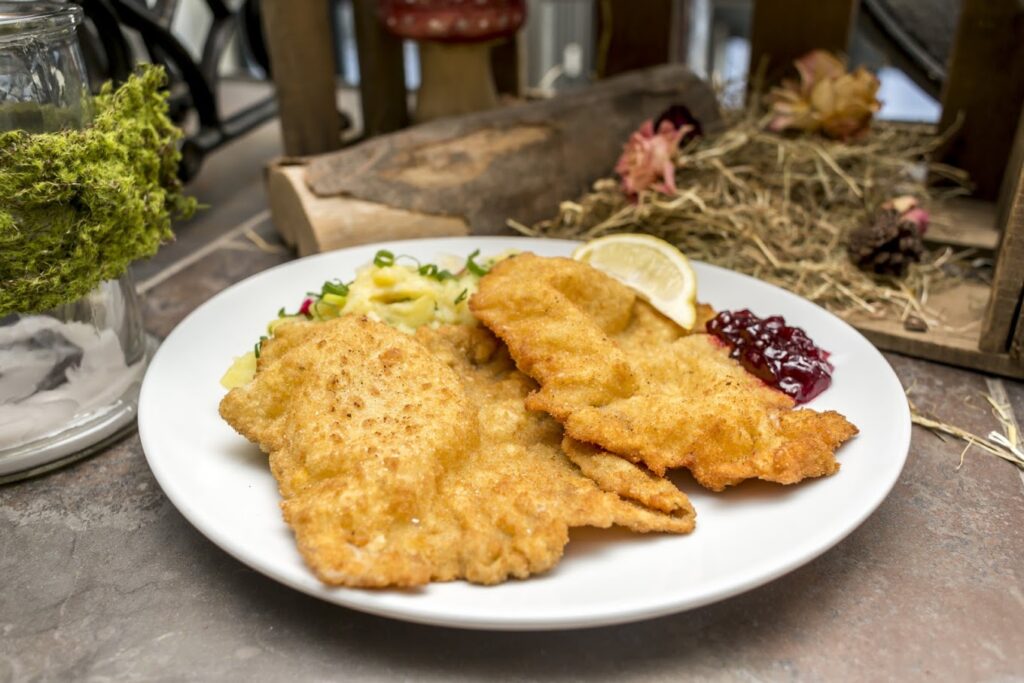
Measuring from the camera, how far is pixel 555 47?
5086 mm

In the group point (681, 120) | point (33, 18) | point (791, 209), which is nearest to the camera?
point (33, 18)

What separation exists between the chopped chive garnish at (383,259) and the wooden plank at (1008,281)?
1291mm

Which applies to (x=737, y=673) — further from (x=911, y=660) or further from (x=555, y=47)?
(x=555, y=47)

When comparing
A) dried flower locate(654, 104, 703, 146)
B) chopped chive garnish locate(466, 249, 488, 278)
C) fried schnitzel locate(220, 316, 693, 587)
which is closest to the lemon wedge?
chopped chive garnish locate(466, 249, 488, 278)

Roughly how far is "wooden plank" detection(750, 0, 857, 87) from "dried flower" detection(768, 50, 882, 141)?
111 mm

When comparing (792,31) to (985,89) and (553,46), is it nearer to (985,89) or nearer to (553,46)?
(985,89)

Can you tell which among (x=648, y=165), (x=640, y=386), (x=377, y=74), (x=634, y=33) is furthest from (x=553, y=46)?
(x=640, y=386)

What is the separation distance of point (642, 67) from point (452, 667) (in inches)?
109

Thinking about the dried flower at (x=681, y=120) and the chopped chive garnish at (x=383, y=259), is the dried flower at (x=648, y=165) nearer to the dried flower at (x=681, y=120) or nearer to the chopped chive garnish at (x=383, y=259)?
the dried flower at (x=681, y=120)

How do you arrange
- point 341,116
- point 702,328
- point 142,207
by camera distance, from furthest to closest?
point 341,116, point 702,328, point 142,207

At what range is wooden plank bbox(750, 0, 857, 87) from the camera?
3.00m

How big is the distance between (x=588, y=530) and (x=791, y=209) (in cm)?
167

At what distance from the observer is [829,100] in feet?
9.38

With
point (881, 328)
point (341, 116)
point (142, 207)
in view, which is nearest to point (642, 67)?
point (341, 116)
